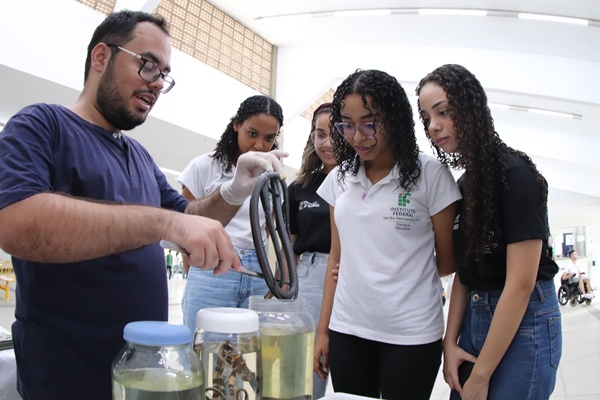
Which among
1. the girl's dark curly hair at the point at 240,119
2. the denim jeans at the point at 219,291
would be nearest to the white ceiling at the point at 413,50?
the girl's dark curly hair at the point at 240,119

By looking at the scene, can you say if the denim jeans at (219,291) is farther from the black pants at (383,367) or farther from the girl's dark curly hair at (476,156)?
the girl's dark curly hair at (476,156)

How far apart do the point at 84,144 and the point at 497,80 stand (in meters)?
5.53

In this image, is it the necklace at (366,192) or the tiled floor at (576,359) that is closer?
the necklace at (366,192)

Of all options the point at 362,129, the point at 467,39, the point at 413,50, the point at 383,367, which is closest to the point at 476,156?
the point at 362,129

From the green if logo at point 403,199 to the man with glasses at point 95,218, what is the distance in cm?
40

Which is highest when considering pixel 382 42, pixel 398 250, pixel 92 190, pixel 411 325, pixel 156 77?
pixel 382 42

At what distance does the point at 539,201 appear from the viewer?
3.49ft

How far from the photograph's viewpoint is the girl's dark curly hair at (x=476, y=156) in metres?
1.08

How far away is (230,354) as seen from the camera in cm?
56

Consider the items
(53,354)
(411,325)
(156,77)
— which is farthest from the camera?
(411,325)

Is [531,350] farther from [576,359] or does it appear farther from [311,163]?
[576,359]

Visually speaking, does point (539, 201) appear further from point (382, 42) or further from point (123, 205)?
point (382, 42)

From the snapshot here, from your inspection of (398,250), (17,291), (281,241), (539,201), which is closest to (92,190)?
(17,291)

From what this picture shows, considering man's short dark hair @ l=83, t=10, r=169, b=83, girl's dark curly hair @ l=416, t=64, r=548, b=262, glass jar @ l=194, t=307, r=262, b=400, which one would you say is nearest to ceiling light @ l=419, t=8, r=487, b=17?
girl's dark curly hair @ l=416, t=64, r=548, b=262
